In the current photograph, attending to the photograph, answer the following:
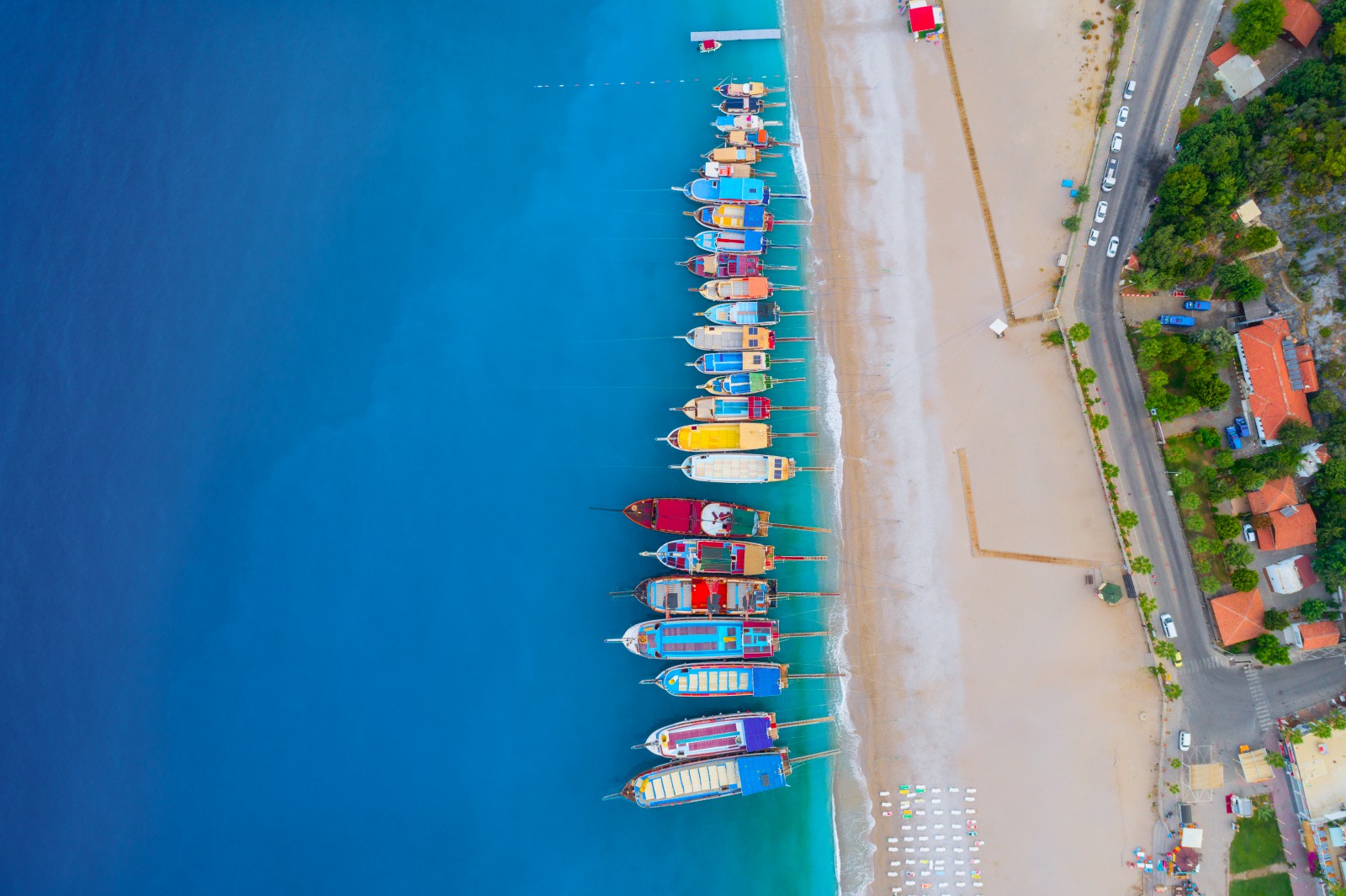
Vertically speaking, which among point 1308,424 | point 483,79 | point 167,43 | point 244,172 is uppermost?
point 167,43

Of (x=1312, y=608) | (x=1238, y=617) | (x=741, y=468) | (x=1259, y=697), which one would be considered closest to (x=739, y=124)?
(x=741, y=468)

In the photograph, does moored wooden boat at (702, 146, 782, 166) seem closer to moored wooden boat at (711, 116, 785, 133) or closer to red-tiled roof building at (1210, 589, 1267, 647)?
moored wooden boat at (711, 116, 785, 133)

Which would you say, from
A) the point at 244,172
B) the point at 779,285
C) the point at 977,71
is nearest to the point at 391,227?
the point at 244,172

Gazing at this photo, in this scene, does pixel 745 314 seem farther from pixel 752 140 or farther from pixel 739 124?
pixel 739 124

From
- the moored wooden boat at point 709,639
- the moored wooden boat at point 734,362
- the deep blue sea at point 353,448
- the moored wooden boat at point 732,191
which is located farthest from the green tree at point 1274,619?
the moored wooden boat at point 732,191

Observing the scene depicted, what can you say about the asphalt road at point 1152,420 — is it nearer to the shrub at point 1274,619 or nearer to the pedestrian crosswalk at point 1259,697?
the pedestrian crosswalk at point 1259,697

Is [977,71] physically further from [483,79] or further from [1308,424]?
[483,79]

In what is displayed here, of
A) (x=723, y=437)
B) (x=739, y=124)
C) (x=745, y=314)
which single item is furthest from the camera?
(x=739, y=124)
